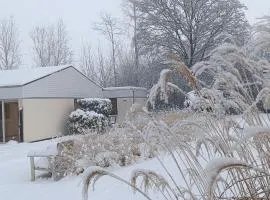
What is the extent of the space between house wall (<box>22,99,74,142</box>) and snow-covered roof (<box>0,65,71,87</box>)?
39.0 inches

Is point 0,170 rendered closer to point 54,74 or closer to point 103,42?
point 54,74

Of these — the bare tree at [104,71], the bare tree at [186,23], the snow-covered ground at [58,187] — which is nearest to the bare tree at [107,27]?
the bare tree at [104,71]

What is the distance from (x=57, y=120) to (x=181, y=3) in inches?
479

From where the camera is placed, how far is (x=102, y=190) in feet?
22.2

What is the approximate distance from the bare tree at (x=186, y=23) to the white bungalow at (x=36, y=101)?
22.2 feet

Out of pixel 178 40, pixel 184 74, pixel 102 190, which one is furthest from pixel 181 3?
pixel 184 74

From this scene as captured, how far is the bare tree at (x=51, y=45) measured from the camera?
4734 cm

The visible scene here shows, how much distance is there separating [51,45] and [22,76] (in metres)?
26.0

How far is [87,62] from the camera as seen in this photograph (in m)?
46.4

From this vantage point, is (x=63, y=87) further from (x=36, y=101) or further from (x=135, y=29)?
(x=135, y=29)

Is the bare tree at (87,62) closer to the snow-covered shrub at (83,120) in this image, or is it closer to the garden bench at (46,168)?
the snow-covered shrub at (83,120)

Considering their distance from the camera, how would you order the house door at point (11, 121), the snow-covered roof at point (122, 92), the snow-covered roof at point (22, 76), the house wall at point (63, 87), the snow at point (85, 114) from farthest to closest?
the snow-covered roof at point (122, 92), the snow at point (85, 114), the house door at point (11, 121), the house wall at point (63, 87), the snow-covered roof at point (22, 76)

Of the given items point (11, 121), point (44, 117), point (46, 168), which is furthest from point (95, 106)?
point (46, 168)

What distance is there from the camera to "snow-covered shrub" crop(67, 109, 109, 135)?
22.8 m
